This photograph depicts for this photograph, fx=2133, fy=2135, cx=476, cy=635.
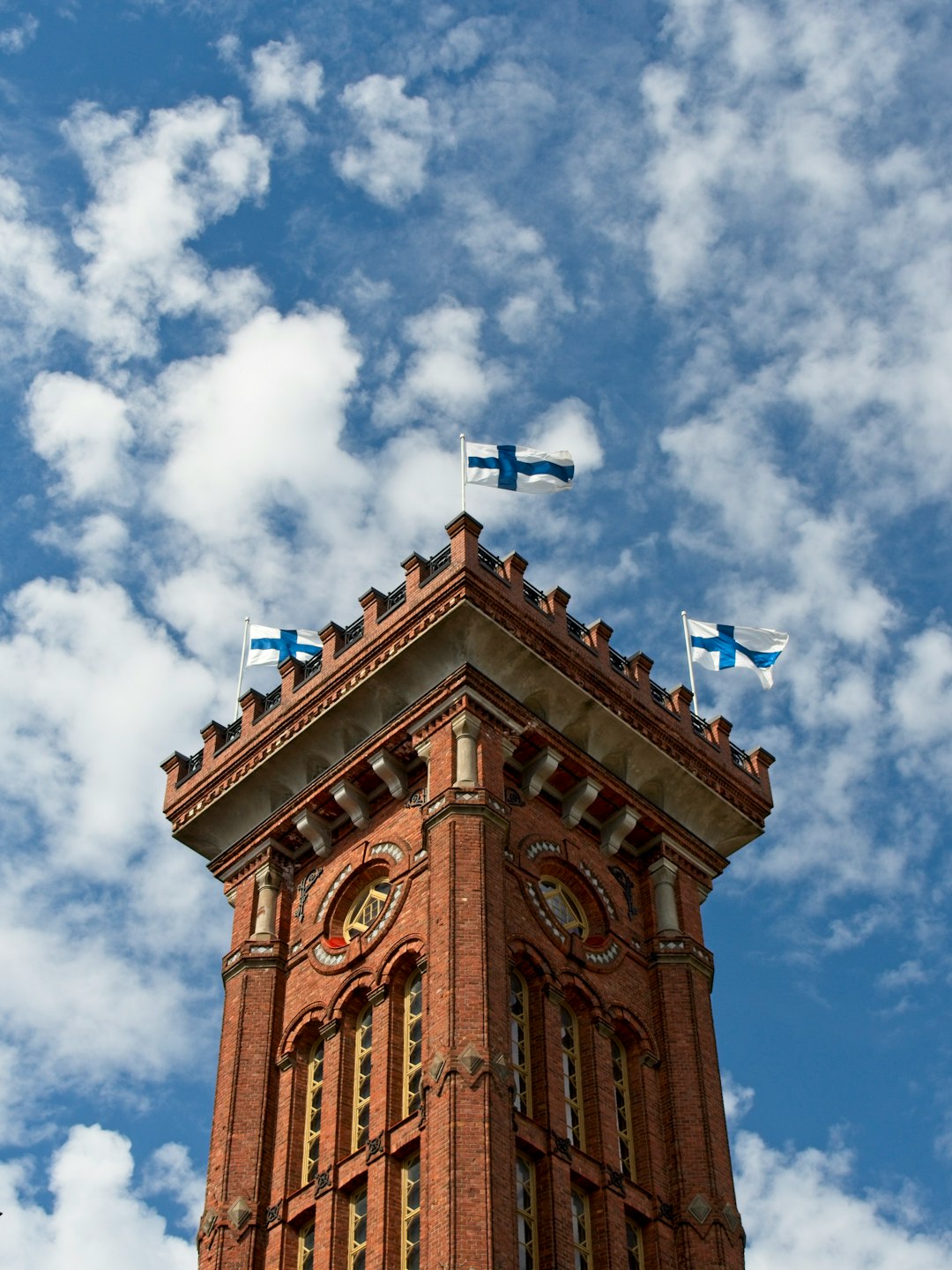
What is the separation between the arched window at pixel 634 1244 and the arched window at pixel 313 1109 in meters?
6.33

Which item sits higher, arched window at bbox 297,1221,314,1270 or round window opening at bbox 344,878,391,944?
round window opening at bbox 344,878,391,944

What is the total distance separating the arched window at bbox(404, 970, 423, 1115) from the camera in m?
42.2

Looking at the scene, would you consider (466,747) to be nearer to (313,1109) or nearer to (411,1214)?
(313,1109)

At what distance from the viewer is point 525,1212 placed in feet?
132

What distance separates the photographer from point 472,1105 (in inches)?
1556

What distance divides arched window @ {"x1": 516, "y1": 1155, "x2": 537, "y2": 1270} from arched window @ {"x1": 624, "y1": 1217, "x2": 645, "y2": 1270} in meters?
2.47

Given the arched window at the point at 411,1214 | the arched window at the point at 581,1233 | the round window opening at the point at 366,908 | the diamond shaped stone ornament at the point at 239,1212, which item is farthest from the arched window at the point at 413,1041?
the diamond shaped stone ornament at the point at 239,1212

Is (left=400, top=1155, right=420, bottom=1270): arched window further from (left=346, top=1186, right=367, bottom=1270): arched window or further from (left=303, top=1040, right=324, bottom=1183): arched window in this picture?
(left=303, top=1040, right=324, bottom=1183): arched window

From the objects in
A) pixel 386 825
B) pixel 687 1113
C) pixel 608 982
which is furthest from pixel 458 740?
pixel 687 1113

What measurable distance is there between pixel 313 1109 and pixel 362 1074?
153 cm

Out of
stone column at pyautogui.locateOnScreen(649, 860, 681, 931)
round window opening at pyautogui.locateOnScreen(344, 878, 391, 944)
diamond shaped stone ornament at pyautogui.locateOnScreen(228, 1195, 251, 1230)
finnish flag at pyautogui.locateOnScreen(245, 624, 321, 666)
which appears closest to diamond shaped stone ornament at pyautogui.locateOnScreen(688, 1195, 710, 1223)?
stone column at pyautogui.locateOnScreen(649, 860, 681, 931)

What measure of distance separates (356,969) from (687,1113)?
7675 mm

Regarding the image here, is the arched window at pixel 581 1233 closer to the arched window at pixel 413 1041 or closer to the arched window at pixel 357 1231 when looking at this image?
the arched window at pixel 413 1041

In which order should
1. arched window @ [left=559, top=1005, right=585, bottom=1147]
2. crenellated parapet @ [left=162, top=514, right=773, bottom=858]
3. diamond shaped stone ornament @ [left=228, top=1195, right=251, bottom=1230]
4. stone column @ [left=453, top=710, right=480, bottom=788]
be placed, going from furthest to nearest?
crenellated parapet @ [left=162, top=514, right=773, bottom=858] → stone column @ [left=453, top=710, right=480, bottom=788] → arched window @ [left=559, top=1005, right=585, bottom=1147] → diamond shaped stone ornament @ [left=228, top=1195, right=251, bottom=1230]
